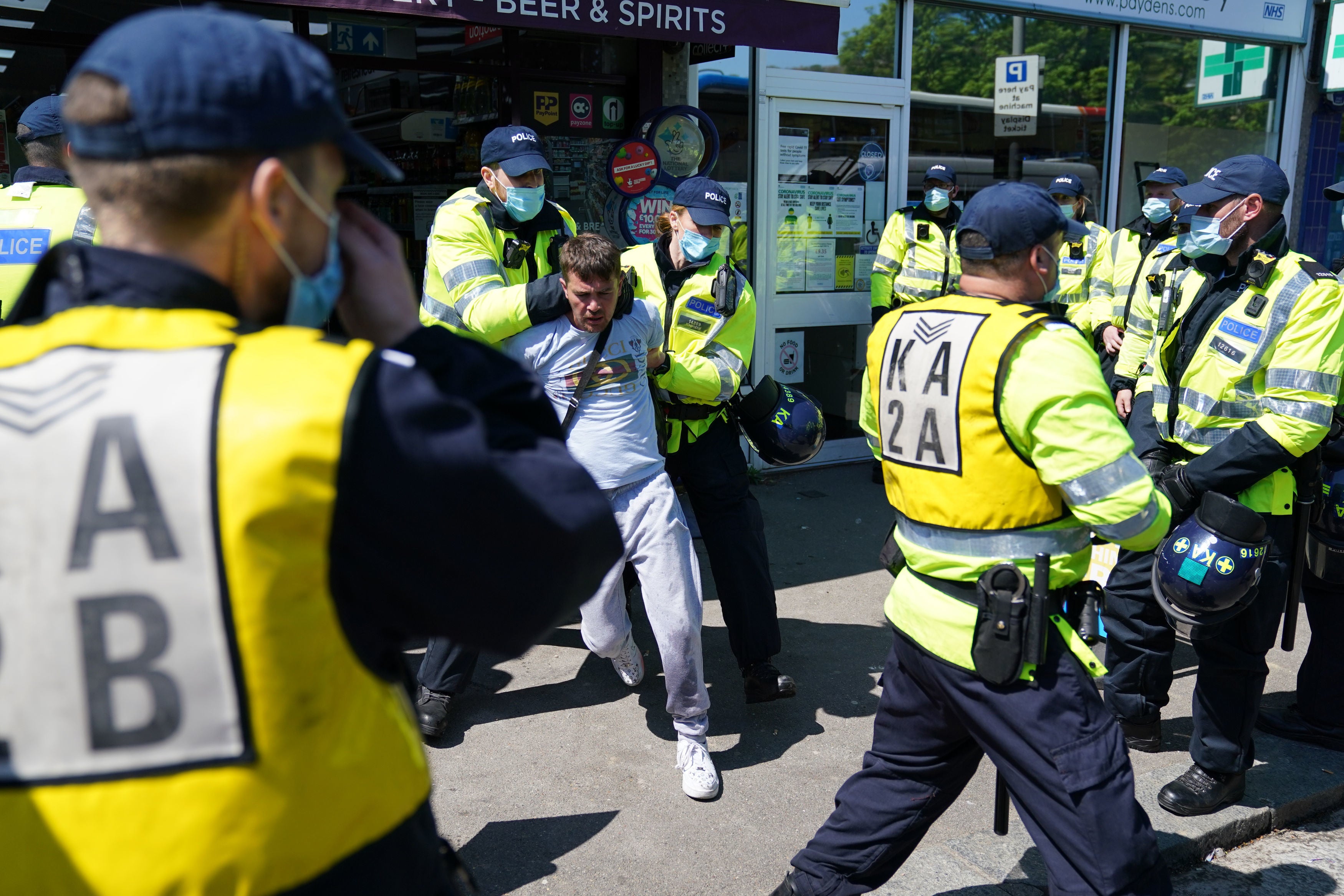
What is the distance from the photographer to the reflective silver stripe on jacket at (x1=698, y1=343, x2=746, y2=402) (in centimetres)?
417

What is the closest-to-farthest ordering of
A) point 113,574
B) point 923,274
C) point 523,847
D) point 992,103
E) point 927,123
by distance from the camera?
point 113,574 → point 523,847 → point 923,274 → point 927,123 → point 992,103

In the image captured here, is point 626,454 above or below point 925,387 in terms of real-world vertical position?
below

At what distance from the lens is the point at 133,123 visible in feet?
3.35

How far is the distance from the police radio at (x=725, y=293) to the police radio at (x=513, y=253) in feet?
2.46

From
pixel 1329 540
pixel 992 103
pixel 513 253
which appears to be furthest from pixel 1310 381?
pixel 992 103

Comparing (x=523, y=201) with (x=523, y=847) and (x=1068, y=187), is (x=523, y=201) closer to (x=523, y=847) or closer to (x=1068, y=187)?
(x=523, y=847)

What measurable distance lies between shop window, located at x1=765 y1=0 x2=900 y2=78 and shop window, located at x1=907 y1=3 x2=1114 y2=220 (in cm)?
20

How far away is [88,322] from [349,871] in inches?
24.6

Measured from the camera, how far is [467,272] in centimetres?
398

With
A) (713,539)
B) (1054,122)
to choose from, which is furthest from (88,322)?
(1054,122)

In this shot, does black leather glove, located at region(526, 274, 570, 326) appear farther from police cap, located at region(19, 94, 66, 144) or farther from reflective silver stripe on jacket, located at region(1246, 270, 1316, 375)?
reflective silver stripe on jacket, located at region(1246, 270, 1316, 375)

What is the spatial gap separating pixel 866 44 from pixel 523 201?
468 cm

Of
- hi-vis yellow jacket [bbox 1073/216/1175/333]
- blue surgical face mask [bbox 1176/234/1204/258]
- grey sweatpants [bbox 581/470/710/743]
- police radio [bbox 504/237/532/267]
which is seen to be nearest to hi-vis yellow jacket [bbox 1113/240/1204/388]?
hi-vis yellow jacket [bbox 1073/216/1175/333]

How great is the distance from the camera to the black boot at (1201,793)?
3488 mm
